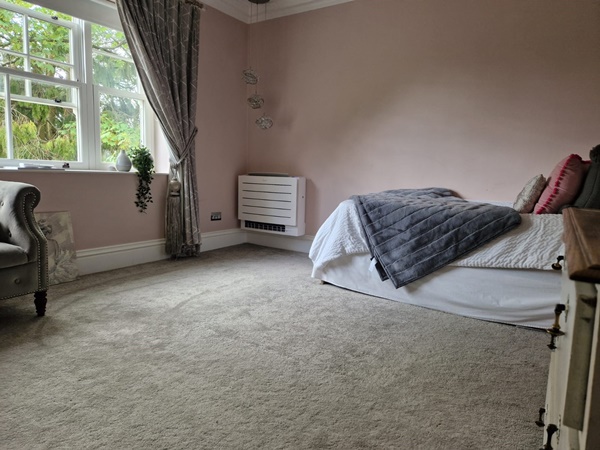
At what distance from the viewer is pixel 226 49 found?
4.18m

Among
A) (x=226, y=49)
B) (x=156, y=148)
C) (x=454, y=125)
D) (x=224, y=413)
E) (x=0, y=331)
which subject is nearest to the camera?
(x=224, y=413)

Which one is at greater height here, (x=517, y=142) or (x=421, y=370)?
(x=517, y=142)

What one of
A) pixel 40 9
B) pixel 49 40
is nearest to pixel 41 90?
pixel 49 40

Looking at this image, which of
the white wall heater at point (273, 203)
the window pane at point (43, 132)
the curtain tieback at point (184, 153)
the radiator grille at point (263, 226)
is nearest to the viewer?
the window pane at point (43, 132)

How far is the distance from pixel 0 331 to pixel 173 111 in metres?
2.24

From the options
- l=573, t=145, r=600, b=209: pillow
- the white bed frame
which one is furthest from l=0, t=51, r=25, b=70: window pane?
l=573, t=145, r=600, b=209: pillow

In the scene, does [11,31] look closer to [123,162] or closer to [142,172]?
[123,162]

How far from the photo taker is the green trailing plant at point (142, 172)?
3379mm

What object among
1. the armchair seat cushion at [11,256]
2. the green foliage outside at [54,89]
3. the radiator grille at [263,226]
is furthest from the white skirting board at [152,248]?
the armchair seat cushion at [11,256]

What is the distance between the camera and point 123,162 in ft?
10.9

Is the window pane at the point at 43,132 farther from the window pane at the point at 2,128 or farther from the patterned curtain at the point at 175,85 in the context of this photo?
the patterned curtain at the point at 175,85

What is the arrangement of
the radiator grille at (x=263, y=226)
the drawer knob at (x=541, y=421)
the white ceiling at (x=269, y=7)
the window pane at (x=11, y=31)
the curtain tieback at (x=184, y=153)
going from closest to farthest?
the drawer knob at (x=541, y=421) < the window pane at (x=11, y=31) < the curtain tieback at (x=184, y=153) < the white ceiling at (x=269, y=7) < the radiator grille at (x=263, y=226)

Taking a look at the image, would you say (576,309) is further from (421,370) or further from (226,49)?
(226,49)

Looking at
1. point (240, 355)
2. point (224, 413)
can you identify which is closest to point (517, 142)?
point (240, 355)
